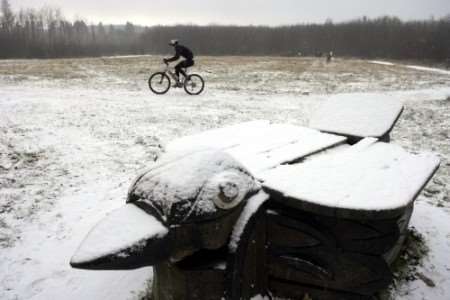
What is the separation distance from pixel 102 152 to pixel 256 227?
3.73m

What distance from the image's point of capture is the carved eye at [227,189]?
1.66 metres

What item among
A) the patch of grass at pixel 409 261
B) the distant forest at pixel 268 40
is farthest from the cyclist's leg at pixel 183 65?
the distant forest at pixel 268 40

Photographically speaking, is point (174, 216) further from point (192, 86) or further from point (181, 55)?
point (192, 86)

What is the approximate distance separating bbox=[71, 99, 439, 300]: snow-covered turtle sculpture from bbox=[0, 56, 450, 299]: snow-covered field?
2.29 ft

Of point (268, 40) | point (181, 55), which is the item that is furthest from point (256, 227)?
point (268, 40)

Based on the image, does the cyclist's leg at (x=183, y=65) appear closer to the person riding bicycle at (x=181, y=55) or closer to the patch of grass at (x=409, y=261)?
the person riding bicycle at (x=181, y=55)

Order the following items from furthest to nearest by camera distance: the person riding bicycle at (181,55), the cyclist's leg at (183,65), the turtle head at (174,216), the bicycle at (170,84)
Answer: the bicycle at (170,84) < the cyclist's leg at (183,65) < the person riding bicycle at (181,55) < the turtle head at (174,216)

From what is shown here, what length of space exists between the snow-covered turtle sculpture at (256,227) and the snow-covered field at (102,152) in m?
0.70

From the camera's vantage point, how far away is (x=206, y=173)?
1771 millimetres

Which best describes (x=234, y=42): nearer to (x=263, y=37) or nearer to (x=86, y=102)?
(x=263, y=37)

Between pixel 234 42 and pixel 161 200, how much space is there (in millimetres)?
57479

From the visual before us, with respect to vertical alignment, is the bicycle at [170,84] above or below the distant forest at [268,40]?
below

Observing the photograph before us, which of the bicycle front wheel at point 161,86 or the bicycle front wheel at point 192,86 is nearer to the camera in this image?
the bicycle front wheel at point 192,86

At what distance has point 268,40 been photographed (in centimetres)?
5588
